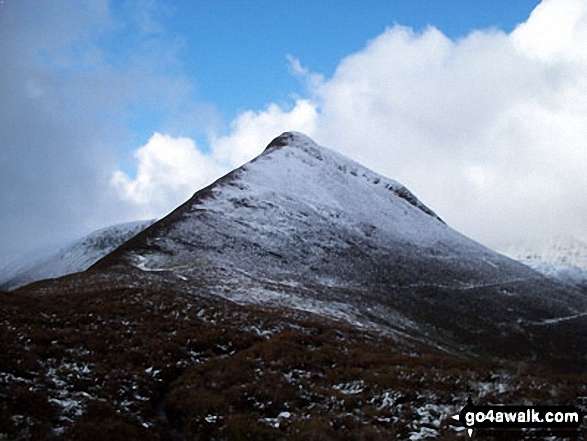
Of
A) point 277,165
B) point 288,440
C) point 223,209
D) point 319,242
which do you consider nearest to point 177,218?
point 223,209

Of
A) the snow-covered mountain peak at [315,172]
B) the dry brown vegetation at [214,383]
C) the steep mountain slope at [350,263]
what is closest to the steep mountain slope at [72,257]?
the steep mountain slope at [350,263]

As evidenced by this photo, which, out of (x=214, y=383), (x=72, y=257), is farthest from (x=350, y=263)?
(x=72, y=257)

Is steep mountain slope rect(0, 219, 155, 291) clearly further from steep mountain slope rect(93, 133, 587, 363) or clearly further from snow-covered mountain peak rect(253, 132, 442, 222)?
snow-covered mountain peak rect(253, 132, 442, 222)

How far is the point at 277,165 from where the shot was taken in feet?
353

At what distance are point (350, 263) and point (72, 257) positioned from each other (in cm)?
8905

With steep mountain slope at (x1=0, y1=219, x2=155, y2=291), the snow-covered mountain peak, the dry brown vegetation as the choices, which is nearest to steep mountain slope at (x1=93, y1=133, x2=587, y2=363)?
the snow-covered mountain peak

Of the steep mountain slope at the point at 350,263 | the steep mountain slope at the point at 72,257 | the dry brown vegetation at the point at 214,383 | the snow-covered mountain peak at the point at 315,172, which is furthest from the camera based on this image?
the steep mountain slope at the point at 72,257

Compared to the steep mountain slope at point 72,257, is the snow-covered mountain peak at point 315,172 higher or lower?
higher

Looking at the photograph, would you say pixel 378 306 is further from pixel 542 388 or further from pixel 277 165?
pixel 277 165

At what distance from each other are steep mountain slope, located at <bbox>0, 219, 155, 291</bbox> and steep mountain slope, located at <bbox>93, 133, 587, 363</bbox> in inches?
1933

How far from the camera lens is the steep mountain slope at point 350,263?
4950 centimetres

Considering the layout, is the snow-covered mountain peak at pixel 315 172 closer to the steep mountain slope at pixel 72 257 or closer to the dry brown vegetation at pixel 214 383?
the steep mountain slope at pixel 72 257

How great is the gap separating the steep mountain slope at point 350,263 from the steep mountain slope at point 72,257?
4909 centimetres

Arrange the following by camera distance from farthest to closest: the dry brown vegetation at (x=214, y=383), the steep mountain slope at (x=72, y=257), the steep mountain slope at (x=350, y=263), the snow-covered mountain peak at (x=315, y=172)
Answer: the steep mountain slope at (x=72, y=257) < the snow-covered mountain peak at (x=315, y=172) < the steep mountain slope at (x=350, y=263) < the dry brown vegetation at (x=214, y=383)
